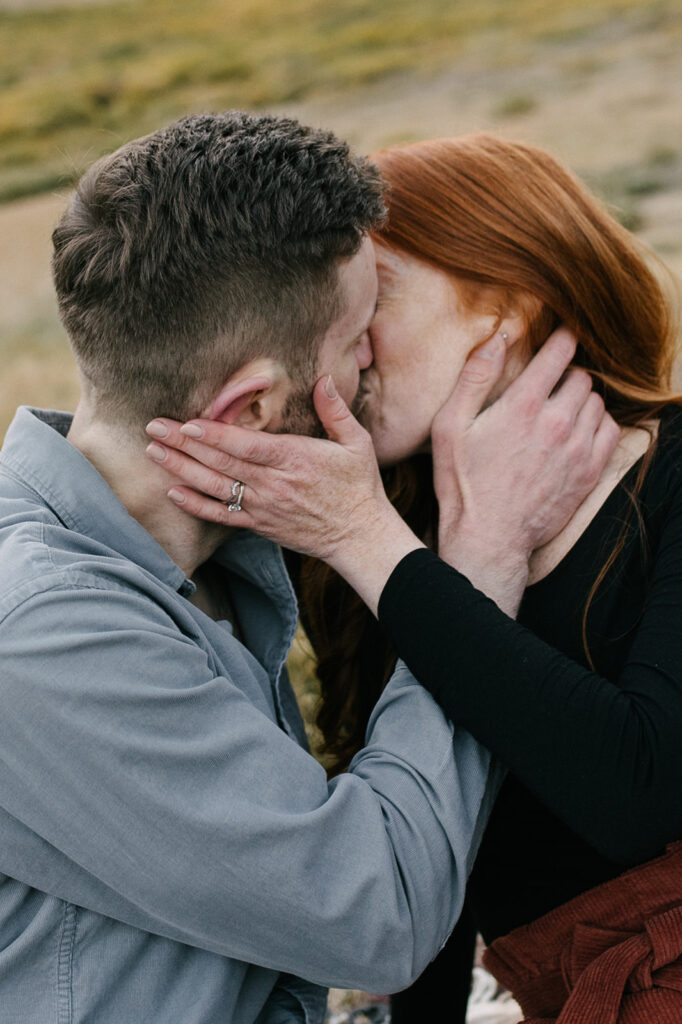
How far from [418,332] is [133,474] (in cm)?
69

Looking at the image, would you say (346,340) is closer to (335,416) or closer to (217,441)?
(335,416)

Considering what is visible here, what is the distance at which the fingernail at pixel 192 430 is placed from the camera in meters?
1.72

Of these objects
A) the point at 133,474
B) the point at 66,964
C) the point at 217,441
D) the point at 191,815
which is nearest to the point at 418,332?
the point at 217,441

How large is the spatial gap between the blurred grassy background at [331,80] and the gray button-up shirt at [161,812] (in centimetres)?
576

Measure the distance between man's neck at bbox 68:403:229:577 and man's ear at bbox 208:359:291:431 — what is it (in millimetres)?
150

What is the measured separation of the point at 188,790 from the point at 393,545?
25.1 inches

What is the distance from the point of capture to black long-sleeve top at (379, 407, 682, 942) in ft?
5.28

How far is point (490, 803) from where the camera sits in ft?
5.79

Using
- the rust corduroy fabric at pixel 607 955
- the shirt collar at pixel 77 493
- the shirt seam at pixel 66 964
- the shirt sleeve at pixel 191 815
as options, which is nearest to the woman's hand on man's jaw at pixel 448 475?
the shirt collar at pixel 77 493

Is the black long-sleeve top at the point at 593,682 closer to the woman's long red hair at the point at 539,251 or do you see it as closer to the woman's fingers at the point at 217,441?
the woman's long red hair at the point at 539,251

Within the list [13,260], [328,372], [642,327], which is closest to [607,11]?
[13,260]

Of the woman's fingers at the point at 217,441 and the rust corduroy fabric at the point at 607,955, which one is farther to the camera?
the woman's fingers at the point at 217,441

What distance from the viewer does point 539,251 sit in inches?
80.4

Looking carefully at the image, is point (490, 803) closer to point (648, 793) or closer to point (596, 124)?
point (648, 793)
